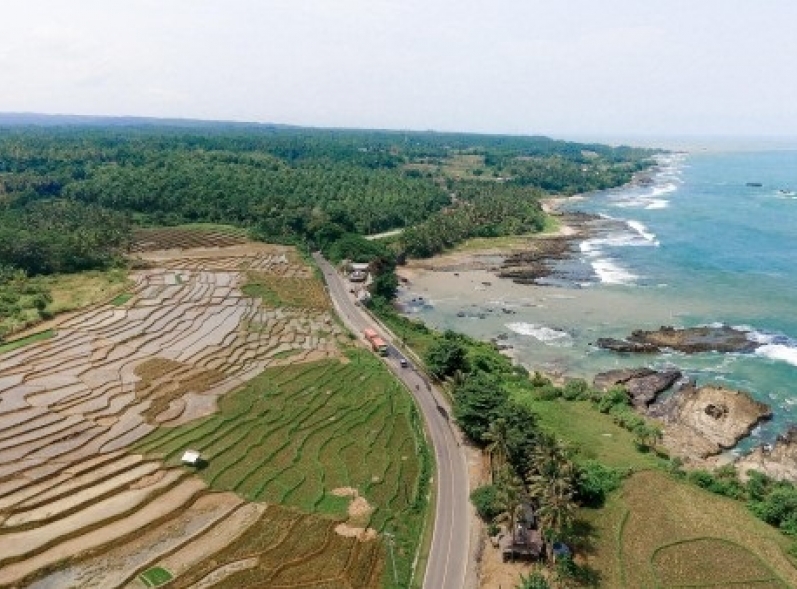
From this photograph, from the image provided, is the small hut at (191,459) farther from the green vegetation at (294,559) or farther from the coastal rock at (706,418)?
the coastal rock at (706,418)

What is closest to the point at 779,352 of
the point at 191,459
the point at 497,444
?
the point at 497,444

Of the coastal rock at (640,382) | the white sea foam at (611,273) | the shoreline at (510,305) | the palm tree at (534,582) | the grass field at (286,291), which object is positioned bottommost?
the shoreline at (510,305)

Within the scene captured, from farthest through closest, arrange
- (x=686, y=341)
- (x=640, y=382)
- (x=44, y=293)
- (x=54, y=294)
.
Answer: (x=54, y=294) < (x=44, y=293) < (x=686, y=341) < (x=640, y=382)

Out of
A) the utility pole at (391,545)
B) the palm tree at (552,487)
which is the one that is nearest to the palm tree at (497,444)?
the palm tree at (552,487)

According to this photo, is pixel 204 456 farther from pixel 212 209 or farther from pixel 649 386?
pixel 212 209

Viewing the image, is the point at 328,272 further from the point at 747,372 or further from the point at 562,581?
the point at 562,581

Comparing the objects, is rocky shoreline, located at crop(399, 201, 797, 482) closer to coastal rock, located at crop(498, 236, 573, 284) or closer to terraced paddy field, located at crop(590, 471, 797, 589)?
coastal rock, located at crop(498, 236, 573, 284)
